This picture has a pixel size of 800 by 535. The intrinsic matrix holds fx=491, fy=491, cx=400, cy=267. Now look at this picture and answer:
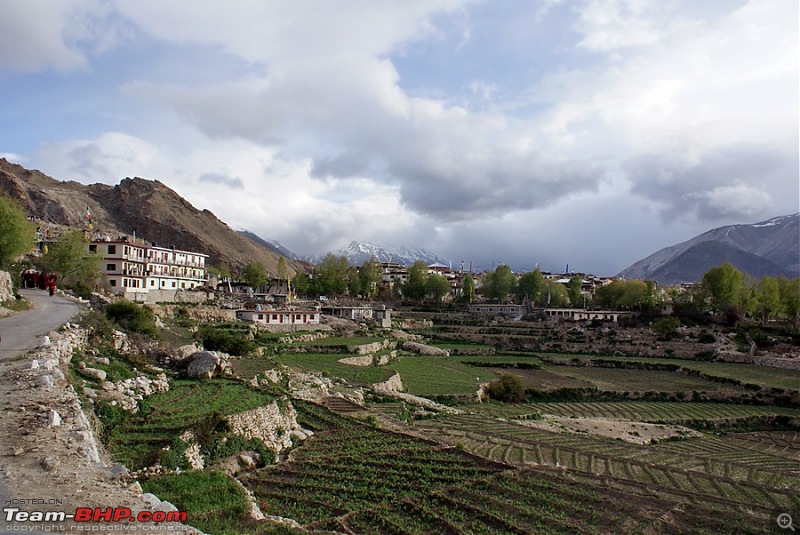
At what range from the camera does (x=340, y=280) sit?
4090 inches

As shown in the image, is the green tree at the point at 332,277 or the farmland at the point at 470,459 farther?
the green tree at the point at 332,277

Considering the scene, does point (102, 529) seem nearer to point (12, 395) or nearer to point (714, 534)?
point (12, 395)

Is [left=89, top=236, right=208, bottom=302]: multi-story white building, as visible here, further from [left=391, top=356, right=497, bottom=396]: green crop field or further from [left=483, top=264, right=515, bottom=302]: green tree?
[left=483, top=264, right=515, bottom=302]: green tree

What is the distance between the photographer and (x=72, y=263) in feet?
151

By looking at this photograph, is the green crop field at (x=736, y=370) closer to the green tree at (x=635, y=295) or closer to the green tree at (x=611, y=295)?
the green tree at (x=635, y=295)

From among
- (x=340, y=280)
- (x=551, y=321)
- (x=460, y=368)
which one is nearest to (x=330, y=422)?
(x=460, y=368)

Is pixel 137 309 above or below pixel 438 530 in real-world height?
above

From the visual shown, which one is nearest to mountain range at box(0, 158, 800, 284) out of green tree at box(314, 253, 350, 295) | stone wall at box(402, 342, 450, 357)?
green tree at box(314, 253, 350, 295)

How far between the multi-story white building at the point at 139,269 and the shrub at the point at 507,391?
128ft

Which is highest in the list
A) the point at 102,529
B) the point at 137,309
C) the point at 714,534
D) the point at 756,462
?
the point at 137,309

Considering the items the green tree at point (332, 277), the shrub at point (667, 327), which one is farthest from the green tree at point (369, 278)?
the shrub at point (667, 327)

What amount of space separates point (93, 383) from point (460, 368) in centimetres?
3772

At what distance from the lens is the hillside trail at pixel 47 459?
26.6 feet

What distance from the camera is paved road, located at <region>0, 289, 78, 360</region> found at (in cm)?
1798
